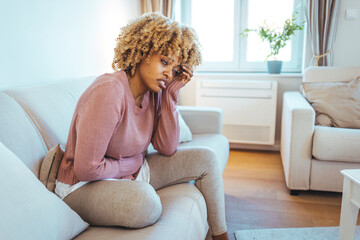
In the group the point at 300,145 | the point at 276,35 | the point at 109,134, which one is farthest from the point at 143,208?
the point at 276,35

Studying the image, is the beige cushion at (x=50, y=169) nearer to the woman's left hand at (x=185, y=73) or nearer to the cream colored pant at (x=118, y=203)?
the cream colored pant at (x=118, y=203)

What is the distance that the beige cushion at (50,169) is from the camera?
1.13m

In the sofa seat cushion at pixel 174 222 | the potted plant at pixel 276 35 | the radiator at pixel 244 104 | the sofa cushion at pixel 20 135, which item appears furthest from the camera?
the radiator at pixel 244 104

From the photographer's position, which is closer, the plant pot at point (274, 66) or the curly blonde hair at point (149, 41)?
the curly blonde hair at point (149, 41)

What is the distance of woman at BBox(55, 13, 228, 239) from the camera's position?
3.30 ft

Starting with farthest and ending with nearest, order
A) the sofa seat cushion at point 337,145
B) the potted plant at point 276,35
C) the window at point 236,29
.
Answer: the window at point 236,29 → the potted plant at point 276,35 → the sofa seat cushion at point 337,145

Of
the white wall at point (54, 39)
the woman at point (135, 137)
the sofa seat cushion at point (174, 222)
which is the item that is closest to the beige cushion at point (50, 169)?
the woman at point (135, 137)

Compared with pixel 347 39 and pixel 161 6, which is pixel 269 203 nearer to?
pixel 347 39

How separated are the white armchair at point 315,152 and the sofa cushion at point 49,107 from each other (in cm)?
138

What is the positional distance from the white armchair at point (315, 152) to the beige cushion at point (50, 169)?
150cm

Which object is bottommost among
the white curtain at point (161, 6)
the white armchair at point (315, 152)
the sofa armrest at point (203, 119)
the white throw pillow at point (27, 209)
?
the white armchair at point (315, 152)

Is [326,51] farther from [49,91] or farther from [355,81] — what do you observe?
[49,91]

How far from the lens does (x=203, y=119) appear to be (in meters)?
2.21

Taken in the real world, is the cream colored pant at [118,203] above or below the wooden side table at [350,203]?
above
